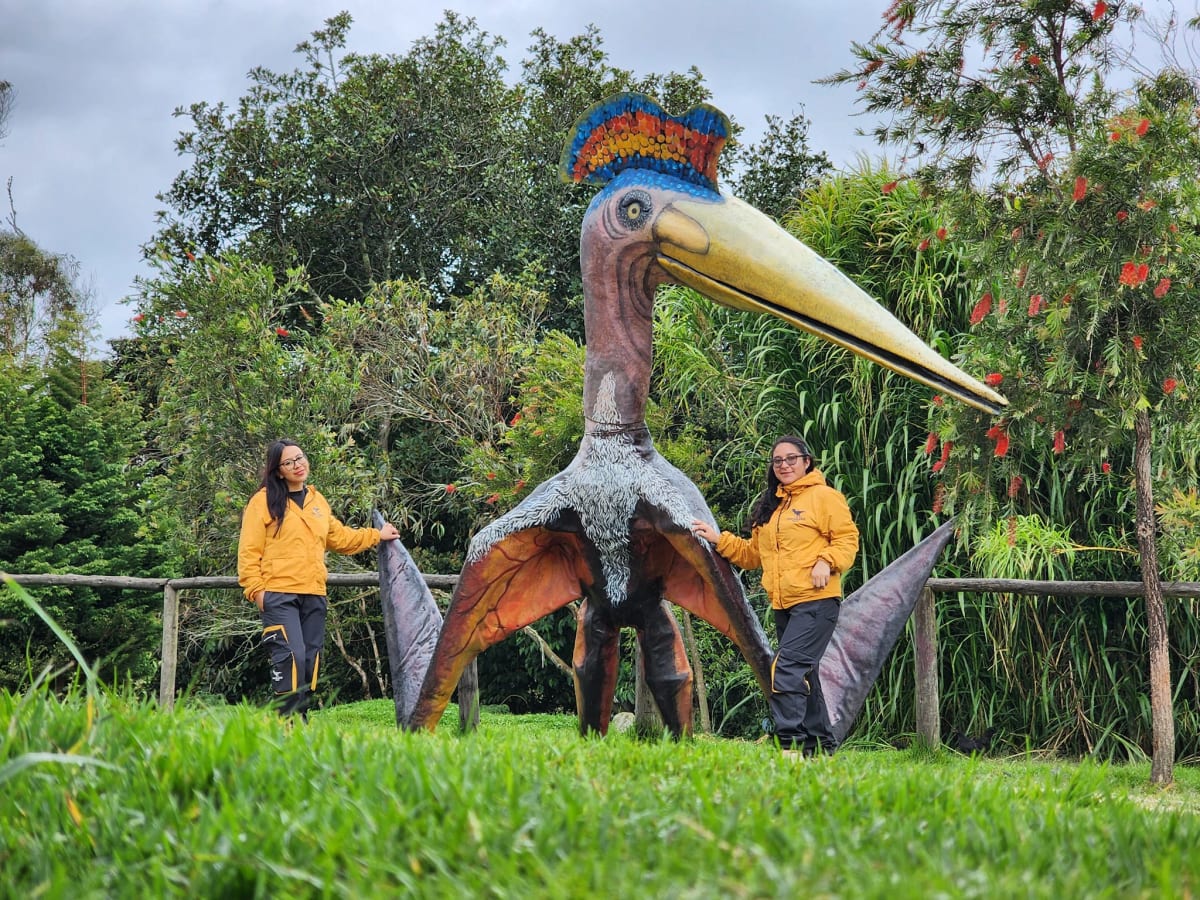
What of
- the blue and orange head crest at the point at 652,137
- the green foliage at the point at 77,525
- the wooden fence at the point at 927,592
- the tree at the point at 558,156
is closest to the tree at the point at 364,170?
the tree at the point at 558,156

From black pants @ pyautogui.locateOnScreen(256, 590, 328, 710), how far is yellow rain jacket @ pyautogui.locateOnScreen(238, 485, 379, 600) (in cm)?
5

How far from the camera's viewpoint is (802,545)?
3920 millimetres

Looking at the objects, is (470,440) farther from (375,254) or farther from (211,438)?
(375,254)

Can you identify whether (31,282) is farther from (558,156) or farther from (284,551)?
(284,551)

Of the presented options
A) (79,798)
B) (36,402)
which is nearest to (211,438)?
(36,402)

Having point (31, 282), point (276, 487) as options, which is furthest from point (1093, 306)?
point (31, 282)

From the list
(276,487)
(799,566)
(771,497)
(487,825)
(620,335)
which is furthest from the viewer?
(276,487)

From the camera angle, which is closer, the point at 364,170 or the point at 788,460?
the point at 788,460

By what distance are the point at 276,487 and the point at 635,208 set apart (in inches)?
74.3

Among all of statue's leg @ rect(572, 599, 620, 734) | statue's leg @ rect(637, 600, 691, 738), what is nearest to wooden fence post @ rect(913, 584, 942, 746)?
statue's leg @ rect(637, 600, 691, 738)

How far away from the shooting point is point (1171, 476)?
5199 millimetres

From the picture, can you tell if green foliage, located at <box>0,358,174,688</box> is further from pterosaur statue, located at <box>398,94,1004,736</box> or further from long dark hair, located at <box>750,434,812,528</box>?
long dark hair, located at <box>750,434,812,528</box>

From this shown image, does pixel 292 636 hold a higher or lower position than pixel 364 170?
lower

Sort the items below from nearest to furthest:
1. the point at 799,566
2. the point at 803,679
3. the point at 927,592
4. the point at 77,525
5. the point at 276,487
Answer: the point at 803,679
the point at 799,566
the point at 276,487
the point at 927,592
the point at 77,525
